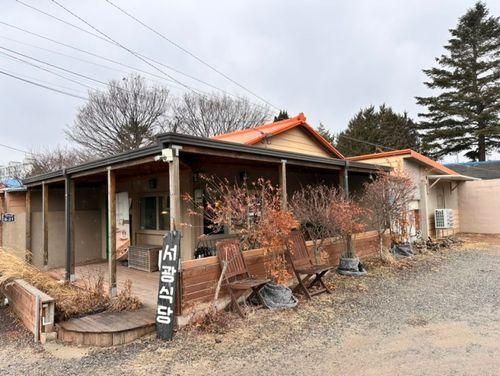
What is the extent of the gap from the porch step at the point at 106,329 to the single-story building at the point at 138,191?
1.21 meters

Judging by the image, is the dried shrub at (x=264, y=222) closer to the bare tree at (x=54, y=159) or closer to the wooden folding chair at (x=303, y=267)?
the wooden folding chair at (x=303, y=267)

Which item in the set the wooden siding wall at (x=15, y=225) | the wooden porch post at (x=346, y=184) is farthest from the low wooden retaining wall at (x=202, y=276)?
the wooden siding wall at (x=15, y=225)

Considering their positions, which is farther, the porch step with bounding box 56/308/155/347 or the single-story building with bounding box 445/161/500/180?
the single-story building with bounding box 445/161/500/180

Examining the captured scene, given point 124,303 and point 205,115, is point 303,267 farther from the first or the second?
point 205,115

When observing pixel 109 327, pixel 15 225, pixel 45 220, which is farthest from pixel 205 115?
pixel 109 327

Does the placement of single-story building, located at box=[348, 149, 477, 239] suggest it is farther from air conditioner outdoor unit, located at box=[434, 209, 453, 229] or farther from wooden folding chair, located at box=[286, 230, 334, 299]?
wooden folding chair, located at box=[286, 230, 334, 299]

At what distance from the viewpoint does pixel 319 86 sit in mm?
18141

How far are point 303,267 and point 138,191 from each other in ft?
16.5

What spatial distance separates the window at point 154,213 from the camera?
344 inches

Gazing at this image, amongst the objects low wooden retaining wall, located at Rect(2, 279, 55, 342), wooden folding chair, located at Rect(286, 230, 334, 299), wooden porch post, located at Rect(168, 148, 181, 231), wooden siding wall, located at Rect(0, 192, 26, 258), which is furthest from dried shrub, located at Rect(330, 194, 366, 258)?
wooden siding wall, located at Rect(0, 192, 26, 258)

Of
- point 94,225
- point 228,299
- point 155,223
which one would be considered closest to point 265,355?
point 228,299

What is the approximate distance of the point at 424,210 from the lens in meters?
12.7

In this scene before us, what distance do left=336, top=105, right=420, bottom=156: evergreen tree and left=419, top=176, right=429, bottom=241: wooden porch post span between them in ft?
50.8

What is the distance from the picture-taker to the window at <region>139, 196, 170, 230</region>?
28.7 feet
